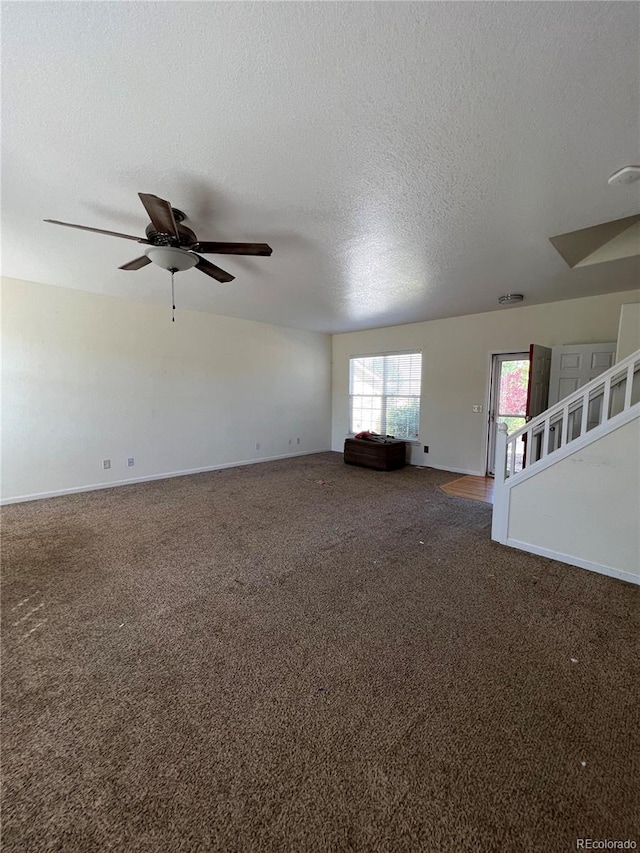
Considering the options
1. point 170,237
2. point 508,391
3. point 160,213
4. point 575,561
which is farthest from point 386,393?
point 160,213

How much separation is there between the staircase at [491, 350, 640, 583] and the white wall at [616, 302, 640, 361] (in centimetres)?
84

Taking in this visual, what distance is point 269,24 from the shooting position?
1.16m

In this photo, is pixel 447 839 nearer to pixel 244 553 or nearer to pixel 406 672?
pixel 406 672

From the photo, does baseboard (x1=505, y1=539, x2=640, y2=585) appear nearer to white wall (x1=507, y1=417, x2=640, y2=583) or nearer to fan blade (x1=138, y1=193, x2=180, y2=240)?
white wall (x1=507, y1=417, x2=640, y2=583)

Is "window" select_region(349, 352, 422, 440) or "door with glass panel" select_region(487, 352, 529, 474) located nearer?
"door with glass panel" select_region(487, 352, 529, 474)

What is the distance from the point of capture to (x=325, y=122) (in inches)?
61.9

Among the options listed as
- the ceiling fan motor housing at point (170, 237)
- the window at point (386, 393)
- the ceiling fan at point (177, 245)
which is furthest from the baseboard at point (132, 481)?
the ceiling fan motor housing at point (170, 237)

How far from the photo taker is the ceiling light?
6.09 feet

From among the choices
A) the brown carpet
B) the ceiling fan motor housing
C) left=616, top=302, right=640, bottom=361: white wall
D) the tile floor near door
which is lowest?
the brown carpet

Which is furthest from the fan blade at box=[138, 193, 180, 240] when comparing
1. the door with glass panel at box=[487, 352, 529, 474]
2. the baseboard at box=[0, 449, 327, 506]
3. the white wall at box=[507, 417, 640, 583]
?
the door with glass panel at box=[487, 352, 529, 474]

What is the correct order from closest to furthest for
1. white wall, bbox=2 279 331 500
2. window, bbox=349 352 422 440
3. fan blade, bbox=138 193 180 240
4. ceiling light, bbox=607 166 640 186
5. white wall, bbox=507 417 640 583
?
fan blade, bbox=138 193 180 240 < ceiling light, bbox=607 166 640 186 < white wall, bbox=507 417 640 583 < white wall, bbox=2 279 331 500 < window, bbox=349 352 422 440

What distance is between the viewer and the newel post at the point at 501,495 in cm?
306

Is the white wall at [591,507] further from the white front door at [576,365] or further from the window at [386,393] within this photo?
the window at [386,393]

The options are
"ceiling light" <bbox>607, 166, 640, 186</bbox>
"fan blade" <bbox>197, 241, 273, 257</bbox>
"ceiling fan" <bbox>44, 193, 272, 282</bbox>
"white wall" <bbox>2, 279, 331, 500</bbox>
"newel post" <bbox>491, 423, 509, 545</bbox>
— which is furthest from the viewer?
"white wall" <bbox>2, 279, 331, 500</bbox>
